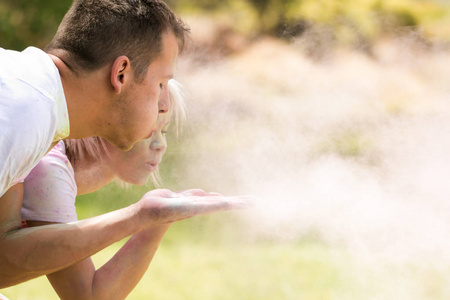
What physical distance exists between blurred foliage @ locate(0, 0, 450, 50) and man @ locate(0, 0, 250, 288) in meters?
3.89

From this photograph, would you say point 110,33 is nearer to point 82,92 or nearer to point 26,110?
point 82,92

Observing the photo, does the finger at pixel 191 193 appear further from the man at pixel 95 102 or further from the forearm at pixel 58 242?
the forearm at pixel 58 242

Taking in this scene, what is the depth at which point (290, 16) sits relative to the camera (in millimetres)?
6145

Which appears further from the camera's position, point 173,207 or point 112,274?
point 112,274

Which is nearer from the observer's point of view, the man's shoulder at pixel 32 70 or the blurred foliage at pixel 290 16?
the man's shoulder at pixel 32 70

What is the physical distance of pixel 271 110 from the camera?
475cm

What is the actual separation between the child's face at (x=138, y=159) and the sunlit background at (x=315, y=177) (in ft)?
1.41

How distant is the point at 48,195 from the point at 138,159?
0.45 metres

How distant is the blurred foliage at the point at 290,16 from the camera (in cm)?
564

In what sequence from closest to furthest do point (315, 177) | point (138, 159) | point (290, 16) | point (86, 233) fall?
point (86, 233) < point (138, 159) < point (315, 177) < point (290, 16)

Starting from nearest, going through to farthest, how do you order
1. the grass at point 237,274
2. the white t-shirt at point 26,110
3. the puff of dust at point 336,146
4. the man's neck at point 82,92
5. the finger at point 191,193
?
the white t-shirt at point 26,110 → the man's neck at point 82,92 → the finger at point 191,193 → the puff of dust at point 336,146 → the grass at point 237,274

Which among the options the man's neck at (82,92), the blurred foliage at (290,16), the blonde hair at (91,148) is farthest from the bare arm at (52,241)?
the blurred foliage at (290,16)

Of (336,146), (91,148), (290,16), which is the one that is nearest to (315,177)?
(336,146)

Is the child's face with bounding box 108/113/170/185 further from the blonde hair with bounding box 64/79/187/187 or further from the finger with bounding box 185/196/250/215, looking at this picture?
the finger with bounding box 185/196/250/215
